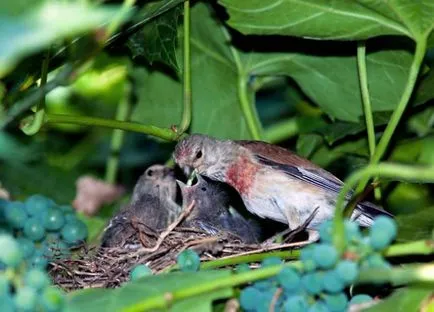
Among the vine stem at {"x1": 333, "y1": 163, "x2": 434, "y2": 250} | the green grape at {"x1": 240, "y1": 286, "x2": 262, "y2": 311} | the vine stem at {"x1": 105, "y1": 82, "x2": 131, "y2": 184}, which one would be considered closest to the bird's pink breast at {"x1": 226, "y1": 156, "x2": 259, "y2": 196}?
the vine stem at {"x1": 105, "y1": 82, "x2": 131, "y2": 184}

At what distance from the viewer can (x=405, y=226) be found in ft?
14.5

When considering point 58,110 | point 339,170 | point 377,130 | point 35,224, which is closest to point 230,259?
point 35,224

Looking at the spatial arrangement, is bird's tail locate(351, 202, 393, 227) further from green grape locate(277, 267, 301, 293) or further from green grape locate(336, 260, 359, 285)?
green grape locate(336, 260, 359, 285)

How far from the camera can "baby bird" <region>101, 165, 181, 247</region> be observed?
5.23 meters

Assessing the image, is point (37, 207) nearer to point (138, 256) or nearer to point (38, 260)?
point (138, 256)

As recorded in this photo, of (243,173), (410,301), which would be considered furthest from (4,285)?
(243,173)

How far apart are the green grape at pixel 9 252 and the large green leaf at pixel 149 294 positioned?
23cm

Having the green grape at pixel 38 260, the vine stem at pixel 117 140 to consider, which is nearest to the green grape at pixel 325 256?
the green grape at pixel 38 260

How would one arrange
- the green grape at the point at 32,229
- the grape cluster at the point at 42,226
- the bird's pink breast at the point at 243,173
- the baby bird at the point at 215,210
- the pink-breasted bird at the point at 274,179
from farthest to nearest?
the baby bird at the point at 215,210
the bird's pink breast at the point at 243,173
the pink-breasted bird at the point at 274,179
the green grape at the point at 32,229
the grape cluster at the point at 42,226

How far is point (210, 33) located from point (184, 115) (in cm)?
100

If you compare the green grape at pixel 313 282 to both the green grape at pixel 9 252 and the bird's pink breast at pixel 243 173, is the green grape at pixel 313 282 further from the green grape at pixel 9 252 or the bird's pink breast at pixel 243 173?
the bird's pink breast at pixel 243 173

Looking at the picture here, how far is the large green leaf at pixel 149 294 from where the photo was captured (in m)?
2.68

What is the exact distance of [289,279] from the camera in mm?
2850

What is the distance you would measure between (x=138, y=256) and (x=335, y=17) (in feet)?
4.13
